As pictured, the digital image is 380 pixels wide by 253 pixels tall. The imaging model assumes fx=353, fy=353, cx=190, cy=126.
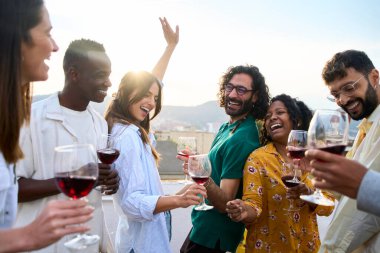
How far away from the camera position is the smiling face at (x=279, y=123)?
253 centimetres

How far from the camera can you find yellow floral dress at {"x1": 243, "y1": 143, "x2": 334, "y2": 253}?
227 cm

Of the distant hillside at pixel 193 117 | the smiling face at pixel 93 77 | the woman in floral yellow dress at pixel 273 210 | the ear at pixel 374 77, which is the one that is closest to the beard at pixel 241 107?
the woman in floral yellow dress at pixel 273 210

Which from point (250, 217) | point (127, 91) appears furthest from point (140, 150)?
point (250, 217)

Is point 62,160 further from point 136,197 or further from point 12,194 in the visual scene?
point 136,197

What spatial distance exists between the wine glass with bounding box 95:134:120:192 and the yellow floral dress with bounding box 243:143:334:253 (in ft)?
2.87

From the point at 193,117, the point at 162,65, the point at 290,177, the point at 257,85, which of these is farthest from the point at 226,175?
the point at 193,117

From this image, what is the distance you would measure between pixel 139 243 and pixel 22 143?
2.88 feet

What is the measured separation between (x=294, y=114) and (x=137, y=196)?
4.24ft

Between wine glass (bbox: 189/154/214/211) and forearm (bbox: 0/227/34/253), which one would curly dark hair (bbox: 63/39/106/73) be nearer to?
wine glass (bbox: 189/154/214/211)

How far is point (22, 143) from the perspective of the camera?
72.2 inches

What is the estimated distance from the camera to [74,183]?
1201 millimetres

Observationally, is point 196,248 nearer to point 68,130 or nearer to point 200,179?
point 200,179

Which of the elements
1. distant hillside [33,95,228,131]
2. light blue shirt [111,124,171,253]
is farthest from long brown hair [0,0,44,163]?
distant hillside [33,95,228,131]

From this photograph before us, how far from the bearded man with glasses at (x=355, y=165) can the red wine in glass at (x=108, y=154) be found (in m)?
1.13
